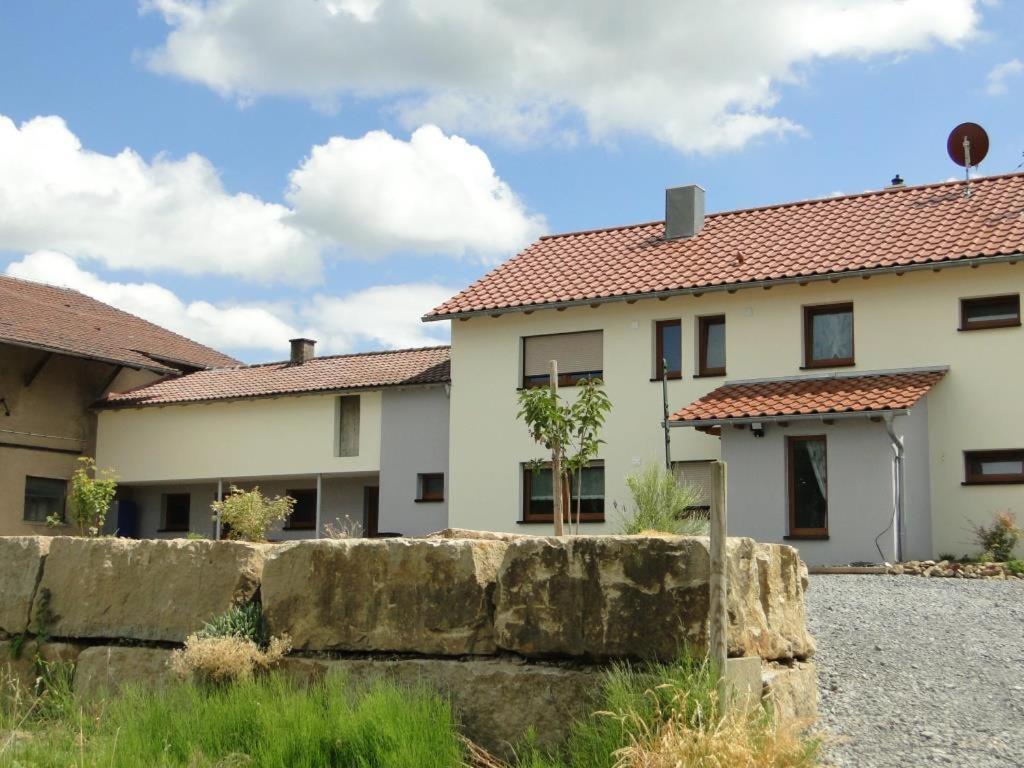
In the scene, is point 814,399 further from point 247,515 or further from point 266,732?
point 266,732

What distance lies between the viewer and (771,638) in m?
7.48

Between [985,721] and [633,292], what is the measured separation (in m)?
15.8

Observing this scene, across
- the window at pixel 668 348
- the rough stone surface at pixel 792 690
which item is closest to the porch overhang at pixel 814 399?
the window at pixel 668 348

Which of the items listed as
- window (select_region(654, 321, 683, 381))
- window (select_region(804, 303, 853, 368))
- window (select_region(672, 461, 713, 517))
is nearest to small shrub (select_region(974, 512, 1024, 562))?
window (select_region(804, 303, 853, 368))

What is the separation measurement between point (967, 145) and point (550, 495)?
993 centimetres

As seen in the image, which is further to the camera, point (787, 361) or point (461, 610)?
point (787, 361)

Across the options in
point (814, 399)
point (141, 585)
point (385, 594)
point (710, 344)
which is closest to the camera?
point (385, 594)

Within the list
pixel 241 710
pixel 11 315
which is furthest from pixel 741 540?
pixel 11 315

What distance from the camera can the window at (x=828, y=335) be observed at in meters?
21.2

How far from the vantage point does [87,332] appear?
1185 inches

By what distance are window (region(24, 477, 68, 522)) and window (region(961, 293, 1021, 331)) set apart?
19196 millimetres

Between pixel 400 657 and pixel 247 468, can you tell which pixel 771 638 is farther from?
pixel 247 468

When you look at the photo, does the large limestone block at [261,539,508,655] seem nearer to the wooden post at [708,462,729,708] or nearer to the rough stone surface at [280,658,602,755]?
the rough stone surface at [280,658,602,755]

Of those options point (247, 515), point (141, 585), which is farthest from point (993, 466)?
point (141, 585)
